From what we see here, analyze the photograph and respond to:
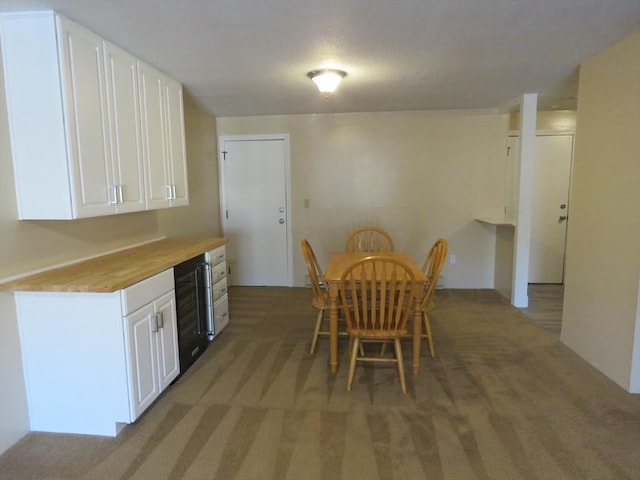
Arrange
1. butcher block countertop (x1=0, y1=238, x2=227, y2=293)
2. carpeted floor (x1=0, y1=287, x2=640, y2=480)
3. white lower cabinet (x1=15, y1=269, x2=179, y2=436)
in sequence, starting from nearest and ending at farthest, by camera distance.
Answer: carpeted floor (x1=0, y1=287, x2=640, y2=480)
butcher block countertop (x1=0, y1=238, x2=227, y2=293)
white lower cabinet (x1=15, y1=269, x2=179, y2=436)

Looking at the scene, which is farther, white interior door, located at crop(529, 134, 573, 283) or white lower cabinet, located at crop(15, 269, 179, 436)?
white interior door, located at crop(529, 134, 573, 283)

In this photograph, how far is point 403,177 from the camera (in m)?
4.98

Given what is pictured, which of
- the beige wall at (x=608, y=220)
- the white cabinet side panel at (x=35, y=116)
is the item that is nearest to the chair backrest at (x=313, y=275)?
the white cabinet side panel at (x=35, y=116)

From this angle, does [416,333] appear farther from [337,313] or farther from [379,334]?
[337,313]

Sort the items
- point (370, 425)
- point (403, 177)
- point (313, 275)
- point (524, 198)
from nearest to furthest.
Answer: point (370, 425), point (313, 275), point (524, 198), point (403, 177)

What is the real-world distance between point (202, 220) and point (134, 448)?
2944 millimetres

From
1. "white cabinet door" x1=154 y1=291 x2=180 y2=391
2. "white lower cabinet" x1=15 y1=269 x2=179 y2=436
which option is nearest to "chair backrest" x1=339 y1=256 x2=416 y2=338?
"white cabinet door" x1=154 y1=291 x2=180 y2=391

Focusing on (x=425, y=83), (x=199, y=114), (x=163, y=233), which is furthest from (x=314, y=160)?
(x=163, y=233)

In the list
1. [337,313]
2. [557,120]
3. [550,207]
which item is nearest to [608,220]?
[337,313]

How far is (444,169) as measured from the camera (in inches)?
194

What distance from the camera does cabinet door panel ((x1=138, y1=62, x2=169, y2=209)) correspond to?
113 inches

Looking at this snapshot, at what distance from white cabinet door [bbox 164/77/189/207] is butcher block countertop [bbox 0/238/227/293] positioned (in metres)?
0.49

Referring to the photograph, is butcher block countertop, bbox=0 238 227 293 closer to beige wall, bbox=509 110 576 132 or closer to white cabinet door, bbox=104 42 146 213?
white cabinet door, bbox=104 42 146 213

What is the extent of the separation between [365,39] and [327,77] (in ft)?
2.22
